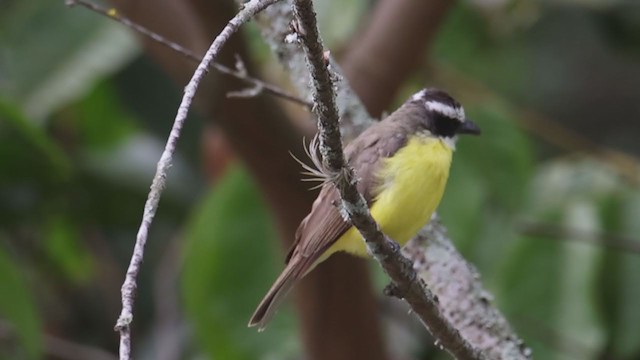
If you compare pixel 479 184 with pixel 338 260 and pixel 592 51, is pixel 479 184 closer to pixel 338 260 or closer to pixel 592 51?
pixel 338 260

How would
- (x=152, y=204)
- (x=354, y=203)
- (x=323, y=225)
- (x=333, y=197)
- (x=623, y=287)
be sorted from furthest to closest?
(x=623, y=287), (x=323, y=225), (x=333, y=197), (x=354, y=203), (x=152, y=204)

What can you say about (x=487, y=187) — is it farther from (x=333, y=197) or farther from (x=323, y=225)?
(x=333, y=197)

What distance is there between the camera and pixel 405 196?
254 cm

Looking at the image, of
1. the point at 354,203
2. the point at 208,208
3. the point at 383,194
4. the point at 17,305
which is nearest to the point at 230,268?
the point at 208,208

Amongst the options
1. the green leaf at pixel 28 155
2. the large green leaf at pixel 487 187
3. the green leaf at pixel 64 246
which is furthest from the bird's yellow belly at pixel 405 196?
the green leaf at pixel 64 246

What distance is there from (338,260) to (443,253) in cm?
62

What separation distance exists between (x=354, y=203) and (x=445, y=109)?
3.98ft

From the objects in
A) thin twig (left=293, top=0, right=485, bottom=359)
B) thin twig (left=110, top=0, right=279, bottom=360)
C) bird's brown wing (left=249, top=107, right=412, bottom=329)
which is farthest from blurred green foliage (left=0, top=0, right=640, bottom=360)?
thin twig (left=110, top=0, right=279, bottom=360)

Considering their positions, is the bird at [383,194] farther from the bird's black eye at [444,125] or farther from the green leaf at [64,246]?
the green leaf at [64,246]

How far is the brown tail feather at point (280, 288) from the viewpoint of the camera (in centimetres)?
246

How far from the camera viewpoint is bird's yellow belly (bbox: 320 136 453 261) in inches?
99.4

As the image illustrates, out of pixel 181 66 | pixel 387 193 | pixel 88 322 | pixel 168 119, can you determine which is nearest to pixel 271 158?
pixel 181 66

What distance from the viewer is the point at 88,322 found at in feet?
15.5

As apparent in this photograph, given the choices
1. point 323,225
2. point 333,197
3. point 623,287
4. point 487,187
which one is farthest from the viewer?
point 487,187
